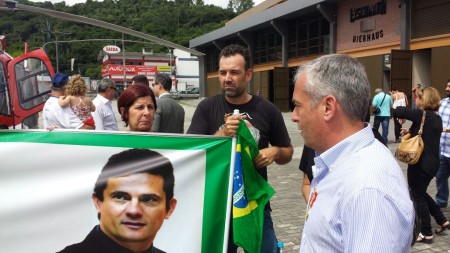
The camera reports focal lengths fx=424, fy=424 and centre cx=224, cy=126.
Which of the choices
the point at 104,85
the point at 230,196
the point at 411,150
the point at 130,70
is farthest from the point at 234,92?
the point at 130,70

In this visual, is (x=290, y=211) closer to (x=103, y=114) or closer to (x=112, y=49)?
(x=103, y=114)

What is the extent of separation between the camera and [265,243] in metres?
3.04

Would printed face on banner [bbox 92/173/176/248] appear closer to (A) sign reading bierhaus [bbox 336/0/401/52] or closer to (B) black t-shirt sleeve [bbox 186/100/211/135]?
(B) black t-shirt sleeve [bbox 186/100/211/135]

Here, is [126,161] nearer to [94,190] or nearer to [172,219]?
[94,190]

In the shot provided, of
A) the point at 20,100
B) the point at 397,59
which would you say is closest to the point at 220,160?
the point at 20,100

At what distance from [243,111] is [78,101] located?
12.1 feet

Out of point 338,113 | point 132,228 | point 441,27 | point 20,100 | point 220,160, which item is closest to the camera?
point 338,113

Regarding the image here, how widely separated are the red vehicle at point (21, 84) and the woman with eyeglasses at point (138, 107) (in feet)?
21.1

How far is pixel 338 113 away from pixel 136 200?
4.35ft

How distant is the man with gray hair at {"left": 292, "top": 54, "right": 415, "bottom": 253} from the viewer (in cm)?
119

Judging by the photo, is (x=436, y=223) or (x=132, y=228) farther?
(x=436, y=223)

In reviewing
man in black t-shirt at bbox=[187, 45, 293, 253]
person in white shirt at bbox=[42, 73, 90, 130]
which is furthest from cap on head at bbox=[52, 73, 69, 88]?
man in black t-shirt at bbox=[187, 45, 293, 253]

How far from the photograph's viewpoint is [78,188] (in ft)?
7.97

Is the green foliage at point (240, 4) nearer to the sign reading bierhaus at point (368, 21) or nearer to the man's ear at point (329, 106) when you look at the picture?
the sign reading bierhaus at point (368, 21)
